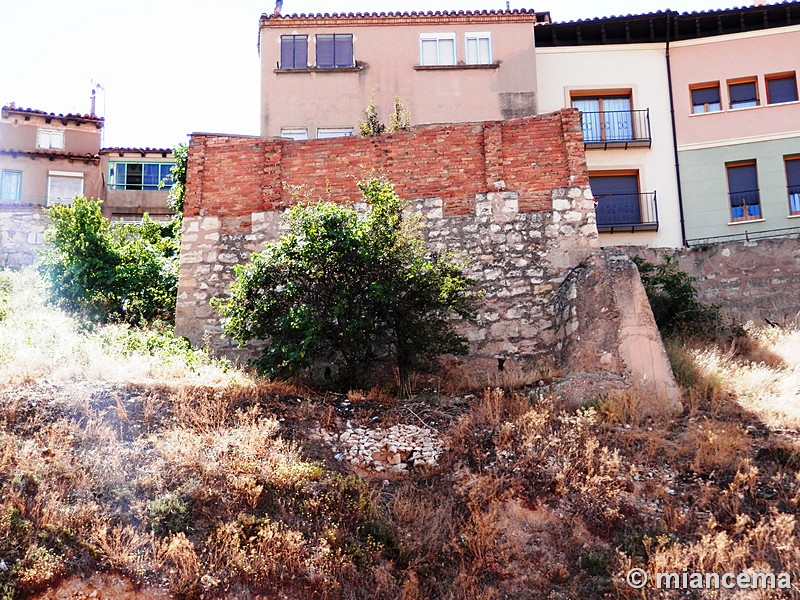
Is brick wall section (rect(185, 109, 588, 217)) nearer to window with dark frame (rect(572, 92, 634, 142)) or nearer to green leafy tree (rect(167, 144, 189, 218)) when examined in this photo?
green leafy tree (rect(167, 144, 189, 218))

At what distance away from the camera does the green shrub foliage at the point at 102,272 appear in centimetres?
1753

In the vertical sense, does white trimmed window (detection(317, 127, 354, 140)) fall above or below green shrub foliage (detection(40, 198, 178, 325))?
above

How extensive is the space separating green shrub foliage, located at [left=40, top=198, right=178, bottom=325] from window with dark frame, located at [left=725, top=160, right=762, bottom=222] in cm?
1476

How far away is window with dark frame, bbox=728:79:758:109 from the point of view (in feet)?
82.8

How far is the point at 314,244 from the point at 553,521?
5.68m

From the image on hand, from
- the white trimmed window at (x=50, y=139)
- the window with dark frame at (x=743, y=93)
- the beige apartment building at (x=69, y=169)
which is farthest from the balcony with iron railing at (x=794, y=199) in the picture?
the white trimmed window at (x=50, y=139)

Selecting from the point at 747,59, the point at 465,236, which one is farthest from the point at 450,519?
the point at 747,59

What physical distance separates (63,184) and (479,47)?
51.3 ft

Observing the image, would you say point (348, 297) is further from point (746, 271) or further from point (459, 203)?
point (746, 271)

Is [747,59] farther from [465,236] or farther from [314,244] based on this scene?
[314,244]

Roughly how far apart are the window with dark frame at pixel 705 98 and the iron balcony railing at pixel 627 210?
324 centimetres

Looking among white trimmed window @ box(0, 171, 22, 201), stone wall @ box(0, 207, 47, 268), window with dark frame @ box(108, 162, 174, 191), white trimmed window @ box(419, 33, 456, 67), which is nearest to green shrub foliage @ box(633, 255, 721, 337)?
white trimmed window @ box(419, 33, 456, 67)

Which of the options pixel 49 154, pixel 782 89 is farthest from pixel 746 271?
pixel 49 154

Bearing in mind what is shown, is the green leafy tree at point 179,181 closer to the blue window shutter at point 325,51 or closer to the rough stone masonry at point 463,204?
the rough stone masonry at point 463,204
